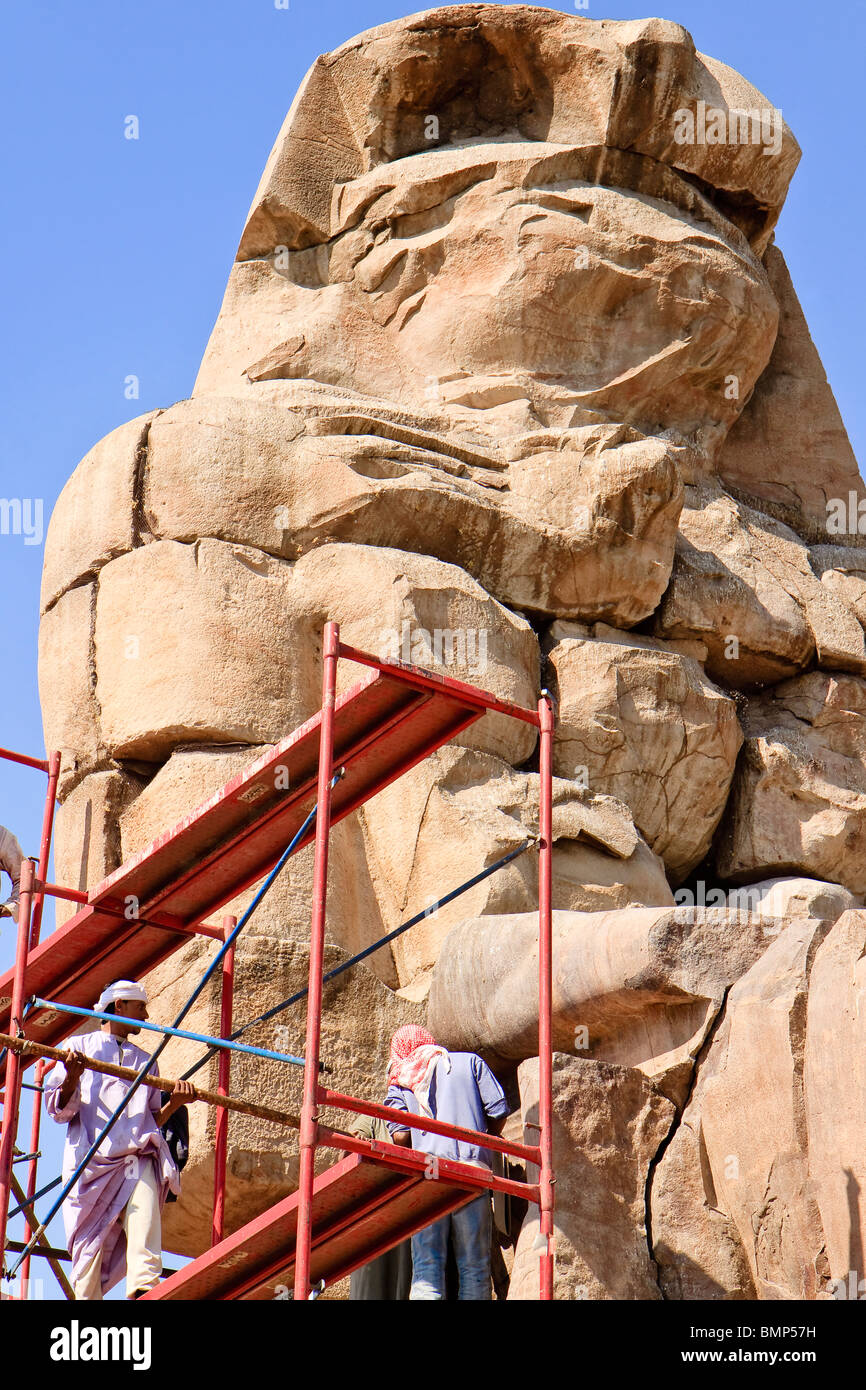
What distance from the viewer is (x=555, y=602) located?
15195 mm

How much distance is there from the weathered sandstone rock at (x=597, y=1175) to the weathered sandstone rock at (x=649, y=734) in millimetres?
4599

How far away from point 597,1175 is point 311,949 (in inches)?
78.0

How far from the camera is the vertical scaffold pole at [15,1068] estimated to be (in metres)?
8.88

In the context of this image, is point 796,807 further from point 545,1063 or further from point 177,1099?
point 177,1099

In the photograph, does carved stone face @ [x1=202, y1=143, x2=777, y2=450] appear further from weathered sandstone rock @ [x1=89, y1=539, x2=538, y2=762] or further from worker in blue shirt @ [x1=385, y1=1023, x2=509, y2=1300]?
worker in blue shirt @ [x1=385, y1=1023, x2=509, y2=1300]

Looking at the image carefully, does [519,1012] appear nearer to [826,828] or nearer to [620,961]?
[620,961]

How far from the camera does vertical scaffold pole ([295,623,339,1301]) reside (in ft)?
26.1

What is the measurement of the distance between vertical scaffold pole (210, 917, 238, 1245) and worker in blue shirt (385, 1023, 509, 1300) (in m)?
0.93

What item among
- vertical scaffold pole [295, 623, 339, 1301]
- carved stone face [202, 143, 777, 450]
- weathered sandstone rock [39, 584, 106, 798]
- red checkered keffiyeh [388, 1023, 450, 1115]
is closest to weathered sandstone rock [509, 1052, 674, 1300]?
red checkered keffiyeh [388, 1023, 450, 1115]

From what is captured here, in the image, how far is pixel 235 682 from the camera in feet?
44.7

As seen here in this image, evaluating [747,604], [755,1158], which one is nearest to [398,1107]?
[755,1158]

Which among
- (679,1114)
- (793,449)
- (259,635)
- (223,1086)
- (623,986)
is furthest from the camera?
(793,449)
